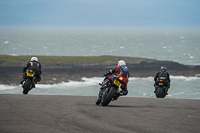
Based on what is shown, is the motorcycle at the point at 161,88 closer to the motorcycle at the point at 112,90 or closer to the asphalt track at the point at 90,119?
the asphalt track at the point at 90,119

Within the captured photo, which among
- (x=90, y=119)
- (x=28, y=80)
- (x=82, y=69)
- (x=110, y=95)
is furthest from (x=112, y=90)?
(x=82, y=69)

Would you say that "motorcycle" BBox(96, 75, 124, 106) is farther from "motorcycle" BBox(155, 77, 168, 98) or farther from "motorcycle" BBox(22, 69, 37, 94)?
"motorcycle" BBox(155, 77, 168, 98)

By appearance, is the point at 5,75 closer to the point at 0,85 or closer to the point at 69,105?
the point at 0,85

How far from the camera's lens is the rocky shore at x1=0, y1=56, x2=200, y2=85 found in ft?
179

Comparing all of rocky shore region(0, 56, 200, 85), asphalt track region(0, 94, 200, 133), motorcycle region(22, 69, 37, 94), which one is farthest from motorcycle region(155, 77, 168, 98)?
rocky shore region(0, 56, 200, 85)

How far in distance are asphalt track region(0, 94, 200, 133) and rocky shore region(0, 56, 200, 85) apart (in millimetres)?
39759

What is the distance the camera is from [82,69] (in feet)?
201

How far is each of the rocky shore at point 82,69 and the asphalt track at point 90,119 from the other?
3976 centimetres

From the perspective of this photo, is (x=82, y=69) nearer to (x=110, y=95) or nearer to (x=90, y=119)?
(x=110, y=95)

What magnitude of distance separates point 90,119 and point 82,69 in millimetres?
51812

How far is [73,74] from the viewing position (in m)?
58.0

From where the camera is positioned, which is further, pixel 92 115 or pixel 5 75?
pixel 5 75

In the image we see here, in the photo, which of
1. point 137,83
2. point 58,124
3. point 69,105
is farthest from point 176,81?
point 58,124

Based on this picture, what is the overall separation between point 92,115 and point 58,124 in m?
1.68
